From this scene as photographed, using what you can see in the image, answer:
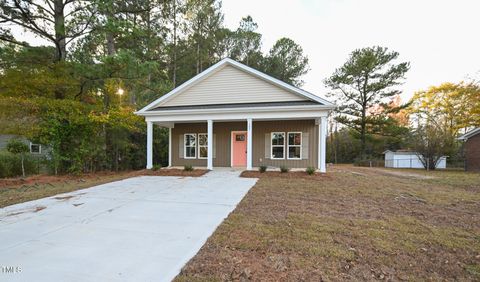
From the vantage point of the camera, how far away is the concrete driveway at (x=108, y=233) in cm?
264

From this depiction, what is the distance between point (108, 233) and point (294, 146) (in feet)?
32.1

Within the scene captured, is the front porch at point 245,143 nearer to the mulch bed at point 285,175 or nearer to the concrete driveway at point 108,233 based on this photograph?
the mulch bed at point 285,175

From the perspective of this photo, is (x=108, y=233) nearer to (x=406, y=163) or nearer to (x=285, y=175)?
(x=285, y=175)

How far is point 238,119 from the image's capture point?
10961mm

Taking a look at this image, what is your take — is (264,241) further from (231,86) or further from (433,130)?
(433,130)

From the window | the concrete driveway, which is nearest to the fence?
the window

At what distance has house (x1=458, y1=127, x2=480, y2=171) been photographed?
16.6 m

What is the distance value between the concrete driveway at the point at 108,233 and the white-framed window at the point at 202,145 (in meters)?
6.41

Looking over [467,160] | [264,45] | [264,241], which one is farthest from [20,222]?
[467,160]

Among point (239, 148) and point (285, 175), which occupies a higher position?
point (239, 148)

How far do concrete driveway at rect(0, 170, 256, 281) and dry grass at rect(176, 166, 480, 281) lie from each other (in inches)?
17.9

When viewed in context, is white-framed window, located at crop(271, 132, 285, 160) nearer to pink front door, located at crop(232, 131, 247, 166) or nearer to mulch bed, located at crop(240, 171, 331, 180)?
pink front door, located at crop(232, 131, 247, 166)

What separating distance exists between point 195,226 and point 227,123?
29.8ft

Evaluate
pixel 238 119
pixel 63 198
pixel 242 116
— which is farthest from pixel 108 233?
pixel 238 119
